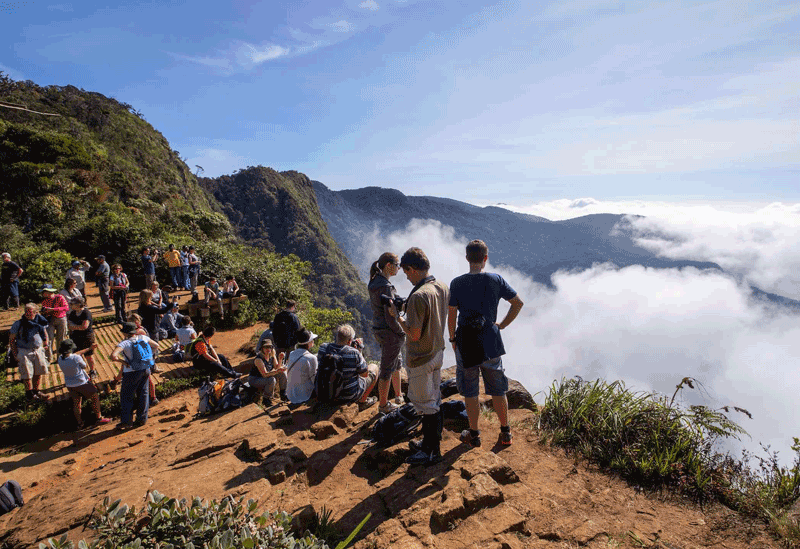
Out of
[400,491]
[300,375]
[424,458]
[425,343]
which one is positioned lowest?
[400,491]

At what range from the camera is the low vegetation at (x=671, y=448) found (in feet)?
10.5

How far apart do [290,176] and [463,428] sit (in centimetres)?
8764

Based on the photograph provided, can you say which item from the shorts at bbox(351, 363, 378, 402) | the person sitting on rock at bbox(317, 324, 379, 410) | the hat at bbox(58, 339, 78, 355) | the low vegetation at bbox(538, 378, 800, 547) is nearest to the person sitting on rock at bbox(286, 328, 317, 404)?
the person sitting on rock at bbox(317, 324, 379, 410)

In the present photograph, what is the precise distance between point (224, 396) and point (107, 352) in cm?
471

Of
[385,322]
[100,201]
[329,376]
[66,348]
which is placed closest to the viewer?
[385,322]

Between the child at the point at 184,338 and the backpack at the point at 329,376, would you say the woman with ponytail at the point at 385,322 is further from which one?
the child at the point at 184,338

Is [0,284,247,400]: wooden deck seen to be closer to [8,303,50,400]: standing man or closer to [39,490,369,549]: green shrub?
[8,303,50,400]: standing man

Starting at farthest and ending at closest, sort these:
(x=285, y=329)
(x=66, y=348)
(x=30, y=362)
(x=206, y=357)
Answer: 1. (x=206, y=357)
2. (x=285, y=329)
3. (x=30, y=362)
4. (x=66, y=348)

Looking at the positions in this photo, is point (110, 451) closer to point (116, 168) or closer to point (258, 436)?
point (258, 436)

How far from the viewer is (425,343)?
330cm

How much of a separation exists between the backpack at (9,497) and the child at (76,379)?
1956 mm

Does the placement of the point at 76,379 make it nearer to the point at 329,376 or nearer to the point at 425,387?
the point at 329,376

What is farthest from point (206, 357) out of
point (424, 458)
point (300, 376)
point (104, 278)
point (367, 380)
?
point (104, 278)

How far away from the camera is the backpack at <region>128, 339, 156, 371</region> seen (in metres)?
5.71
